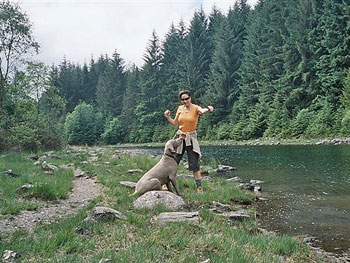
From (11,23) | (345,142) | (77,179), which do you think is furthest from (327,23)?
(77,179)

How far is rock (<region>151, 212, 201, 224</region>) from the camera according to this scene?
5201mm

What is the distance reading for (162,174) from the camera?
7652 mm

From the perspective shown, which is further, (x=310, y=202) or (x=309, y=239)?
(x=310, y=202)

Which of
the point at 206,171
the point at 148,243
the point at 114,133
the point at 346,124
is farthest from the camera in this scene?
the point at 114,133

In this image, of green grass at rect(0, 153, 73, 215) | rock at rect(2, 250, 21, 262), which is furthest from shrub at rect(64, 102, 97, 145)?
rock at rect(2, 250, 21, 262)

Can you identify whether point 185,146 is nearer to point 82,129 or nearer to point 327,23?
point 327,23

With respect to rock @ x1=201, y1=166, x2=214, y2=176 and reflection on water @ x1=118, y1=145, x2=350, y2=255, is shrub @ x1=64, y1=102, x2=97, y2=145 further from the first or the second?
reflection on water @ x1=118, y1=145, x2=350, y2=255

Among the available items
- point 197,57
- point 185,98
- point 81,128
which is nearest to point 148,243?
point 185,98

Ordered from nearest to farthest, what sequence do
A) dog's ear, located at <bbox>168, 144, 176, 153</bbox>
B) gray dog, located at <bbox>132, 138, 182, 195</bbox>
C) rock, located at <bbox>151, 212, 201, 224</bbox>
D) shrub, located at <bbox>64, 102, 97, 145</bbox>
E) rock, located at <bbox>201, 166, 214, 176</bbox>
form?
1. rock, located at <bbox>151, 212, 201, 224</bbox>
2. gray dog, located at <bbox>132, 138, 182, 195</bbox>
3. dog's ear, located at <bbox>168, 144, 176, 153</bbox>
4. rock, located at <bbox>201, 166, 214, 176</bbox>
5. shrub, located at <bbox>64, 102, 97, 145</bbox>

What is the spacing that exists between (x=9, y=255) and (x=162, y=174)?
4.51 metres

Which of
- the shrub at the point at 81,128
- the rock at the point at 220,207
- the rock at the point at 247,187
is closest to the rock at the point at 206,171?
the rock at the point at 247,187

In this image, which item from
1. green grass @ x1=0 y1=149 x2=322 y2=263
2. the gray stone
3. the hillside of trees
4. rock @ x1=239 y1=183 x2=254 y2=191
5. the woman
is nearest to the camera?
the gray stone

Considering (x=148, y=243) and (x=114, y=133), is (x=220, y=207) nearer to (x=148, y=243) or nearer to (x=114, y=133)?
(x=148, y=243)

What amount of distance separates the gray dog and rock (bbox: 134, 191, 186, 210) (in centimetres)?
69
